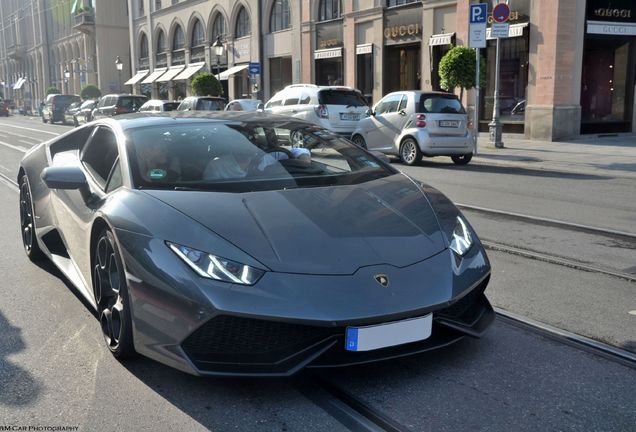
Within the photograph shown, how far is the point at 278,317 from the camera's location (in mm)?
2869

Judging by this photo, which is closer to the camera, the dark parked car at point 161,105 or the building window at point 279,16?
the dark parked car at point 161,105

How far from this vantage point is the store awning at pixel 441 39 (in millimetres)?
23281

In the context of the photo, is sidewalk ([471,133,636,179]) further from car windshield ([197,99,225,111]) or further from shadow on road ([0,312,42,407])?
shadow on road ([0,312,42,407])

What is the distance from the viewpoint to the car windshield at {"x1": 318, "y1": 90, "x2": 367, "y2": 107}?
17.2m

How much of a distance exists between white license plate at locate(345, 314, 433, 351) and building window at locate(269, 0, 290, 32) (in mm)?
33641

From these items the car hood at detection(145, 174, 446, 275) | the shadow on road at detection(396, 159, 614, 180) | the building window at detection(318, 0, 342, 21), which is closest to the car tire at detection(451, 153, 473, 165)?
the shadow on road at detection(396, 159, 614, 180)

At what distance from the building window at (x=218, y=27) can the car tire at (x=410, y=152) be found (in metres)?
29.9

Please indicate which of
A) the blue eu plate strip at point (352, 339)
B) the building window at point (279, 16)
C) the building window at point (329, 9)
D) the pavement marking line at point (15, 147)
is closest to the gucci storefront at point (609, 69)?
the building window at point (329, 9)

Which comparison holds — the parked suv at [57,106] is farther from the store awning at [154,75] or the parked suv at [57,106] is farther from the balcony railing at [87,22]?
the balcony railing at [87,22]

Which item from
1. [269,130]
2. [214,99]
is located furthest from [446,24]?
[269,130]

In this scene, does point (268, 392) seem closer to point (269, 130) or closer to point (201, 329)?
point (201, 329)

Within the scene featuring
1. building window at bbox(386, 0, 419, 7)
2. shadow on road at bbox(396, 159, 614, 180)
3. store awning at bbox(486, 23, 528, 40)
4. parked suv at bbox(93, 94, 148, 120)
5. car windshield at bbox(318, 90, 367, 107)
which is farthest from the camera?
parked suv at bbox(93, 94, 148, 120)

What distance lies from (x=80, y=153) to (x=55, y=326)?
1392 millimetres

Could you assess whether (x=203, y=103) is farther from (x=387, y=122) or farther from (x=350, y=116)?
(x=387, y=122)
